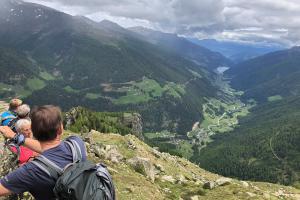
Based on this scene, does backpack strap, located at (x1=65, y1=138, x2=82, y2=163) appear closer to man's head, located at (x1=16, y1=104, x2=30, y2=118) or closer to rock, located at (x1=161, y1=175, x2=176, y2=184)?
man's head, located at (x1=16, y1=104, x2=30, y2=118)

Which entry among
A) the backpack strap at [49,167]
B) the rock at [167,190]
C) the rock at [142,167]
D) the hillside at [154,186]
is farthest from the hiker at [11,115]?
the rock at [142,167]

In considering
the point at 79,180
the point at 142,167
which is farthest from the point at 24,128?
the point at 142,167

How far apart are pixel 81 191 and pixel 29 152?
265 inches

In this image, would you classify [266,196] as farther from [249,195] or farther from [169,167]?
[169,167]

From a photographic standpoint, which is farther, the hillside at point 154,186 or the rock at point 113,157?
the rock at point 113,157

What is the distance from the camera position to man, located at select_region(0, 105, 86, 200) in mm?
9602

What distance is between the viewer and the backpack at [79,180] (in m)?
9.39

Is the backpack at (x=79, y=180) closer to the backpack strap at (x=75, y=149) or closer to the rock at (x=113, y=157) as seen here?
the backpack strap at (x=75, y=149)

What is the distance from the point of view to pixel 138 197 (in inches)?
1073

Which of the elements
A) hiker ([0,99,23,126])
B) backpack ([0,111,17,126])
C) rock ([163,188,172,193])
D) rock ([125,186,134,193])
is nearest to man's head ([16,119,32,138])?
backpack ([0,111,17,126])

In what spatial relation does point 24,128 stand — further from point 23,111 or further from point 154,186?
point 154,186

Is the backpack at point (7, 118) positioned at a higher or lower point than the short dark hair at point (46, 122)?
lower

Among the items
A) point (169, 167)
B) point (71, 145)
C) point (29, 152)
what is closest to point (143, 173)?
point (169, 167)

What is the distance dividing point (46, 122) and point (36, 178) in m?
1.47
